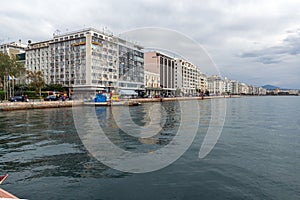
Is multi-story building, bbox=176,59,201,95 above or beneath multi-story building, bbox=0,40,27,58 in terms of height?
beneath

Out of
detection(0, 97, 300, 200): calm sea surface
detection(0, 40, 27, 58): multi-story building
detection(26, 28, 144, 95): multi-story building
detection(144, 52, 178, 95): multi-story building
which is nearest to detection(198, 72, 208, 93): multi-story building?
detection(144, 52, 178, 95): multi-story building

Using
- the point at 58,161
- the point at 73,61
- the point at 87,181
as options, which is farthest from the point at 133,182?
the point at 73,61

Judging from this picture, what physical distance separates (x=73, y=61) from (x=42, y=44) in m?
22.7

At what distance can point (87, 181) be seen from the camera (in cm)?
778

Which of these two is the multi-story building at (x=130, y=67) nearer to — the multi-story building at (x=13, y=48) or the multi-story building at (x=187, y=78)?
the multi-story building at (x=187, y=78)

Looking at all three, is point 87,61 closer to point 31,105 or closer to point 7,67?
point 7,67

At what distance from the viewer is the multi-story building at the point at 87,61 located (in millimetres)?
75738

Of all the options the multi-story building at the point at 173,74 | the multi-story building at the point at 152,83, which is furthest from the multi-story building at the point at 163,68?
the multi-story building at the point at 152,83

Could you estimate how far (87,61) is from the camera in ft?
247

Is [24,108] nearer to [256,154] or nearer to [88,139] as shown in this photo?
[88,139]

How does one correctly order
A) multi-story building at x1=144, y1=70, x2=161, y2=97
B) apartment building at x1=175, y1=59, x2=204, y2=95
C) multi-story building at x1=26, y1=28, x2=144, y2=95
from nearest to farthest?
1. multi-story building at x1=26, y1=28, x2=144, y2=95
2. multi-story building at x1=144, y1=70, x2=161, y2=97
3. apartment building at x1=175, y1=59, x2=204, y2=95

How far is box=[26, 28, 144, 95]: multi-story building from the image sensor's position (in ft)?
248

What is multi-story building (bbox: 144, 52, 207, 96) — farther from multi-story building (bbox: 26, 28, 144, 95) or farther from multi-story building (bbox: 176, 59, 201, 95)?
multi-story building (bbox: 26, 28, 144, 95)

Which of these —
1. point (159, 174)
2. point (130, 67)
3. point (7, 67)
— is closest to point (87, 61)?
point (130, 67)
